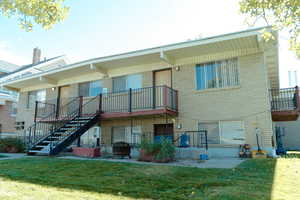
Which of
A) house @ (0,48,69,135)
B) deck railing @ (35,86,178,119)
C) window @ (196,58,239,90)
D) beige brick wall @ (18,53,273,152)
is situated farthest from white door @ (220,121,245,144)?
house @ (0,48,69,135)

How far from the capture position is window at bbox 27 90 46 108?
17.5 metres

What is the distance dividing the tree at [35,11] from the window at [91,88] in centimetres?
722

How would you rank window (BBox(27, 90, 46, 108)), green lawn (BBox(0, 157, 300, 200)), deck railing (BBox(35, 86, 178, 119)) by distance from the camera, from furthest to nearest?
1. window (BBox(27, 90, 46, 108))
2. deck railing (BBox(35, 86, 178, 119))
3. green lawn (BBox(0, 157, 300, 200))

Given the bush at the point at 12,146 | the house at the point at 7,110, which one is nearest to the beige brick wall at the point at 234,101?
the bush at the point at 12,146

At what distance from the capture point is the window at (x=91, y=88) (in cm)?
1459

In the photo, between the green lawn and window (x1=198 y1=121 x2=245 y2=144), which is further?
window (x1=198 y1=121 x2=245 y2=144)

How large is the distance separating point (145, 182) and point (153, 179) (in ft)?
1.03

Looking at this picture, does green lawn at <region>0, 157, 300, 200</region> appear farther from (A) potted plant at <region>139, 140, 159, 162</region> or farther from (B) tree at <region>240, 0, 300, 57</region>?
(B) tree at <region>240, 0, 300, 57</region>

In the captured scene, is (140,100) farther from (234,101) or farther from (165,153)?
(234,101)

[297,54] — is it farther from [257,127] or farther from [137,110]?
[137,110]

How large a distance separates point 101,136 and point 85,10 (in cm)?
691

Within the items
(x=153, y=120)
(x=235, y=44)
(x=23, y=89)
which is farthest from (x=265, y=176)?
(x=23, y=89)

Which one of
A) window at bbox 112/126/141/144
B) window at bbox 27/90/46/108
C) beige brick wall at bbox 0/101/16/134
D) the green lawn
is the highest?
window at bbox 27/90/46/108

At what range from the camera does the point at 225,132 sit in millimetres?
10680
